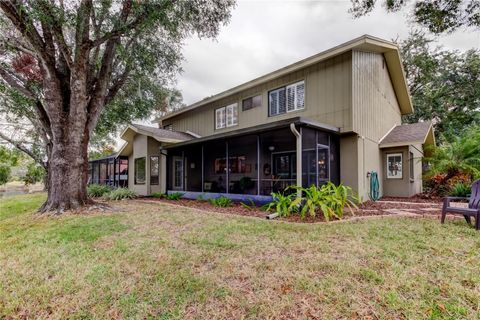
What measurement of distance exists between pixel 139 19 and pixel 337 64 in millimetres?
6514

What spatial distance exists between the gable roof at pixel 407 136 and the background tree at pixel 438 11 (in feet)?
12.9

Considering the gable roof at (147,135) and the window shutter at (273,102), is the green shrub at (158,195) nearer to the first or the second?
the gable roof at (147,135)

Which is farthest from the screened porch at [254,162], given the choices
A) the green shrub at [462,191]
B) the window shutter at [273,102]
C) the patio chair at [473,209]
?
the green shrub at [462,191]

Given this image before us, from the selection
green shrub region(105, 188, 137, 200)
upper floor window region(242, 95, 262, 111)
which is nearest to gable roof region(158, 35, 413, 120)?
upper floor window region(242, 95, 262, 111)

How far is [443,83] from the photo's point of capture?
17.2 metres

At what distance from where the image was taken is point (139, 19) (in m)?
6.67

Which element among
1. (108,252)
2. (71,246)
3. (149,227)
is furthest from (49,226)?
(108,252)

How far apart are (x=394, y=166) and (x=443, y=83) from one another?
1153 cm

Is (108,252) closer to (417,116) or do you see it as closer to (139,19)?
(139,19)

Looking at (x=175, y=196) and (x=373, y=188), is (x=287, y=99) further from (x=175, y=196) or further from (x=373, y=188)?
(x=175, y=196)

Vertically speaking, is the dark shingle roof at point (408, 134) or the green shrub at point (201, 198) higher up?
the dark shingle roof at point (408, 134)

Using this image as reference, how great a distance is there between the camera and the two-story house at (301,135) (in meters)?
8.21

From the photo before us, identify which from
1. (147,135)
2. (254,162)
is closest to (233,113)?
(254,162)

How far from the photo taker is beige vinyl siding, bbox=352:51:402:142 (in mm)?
8469
